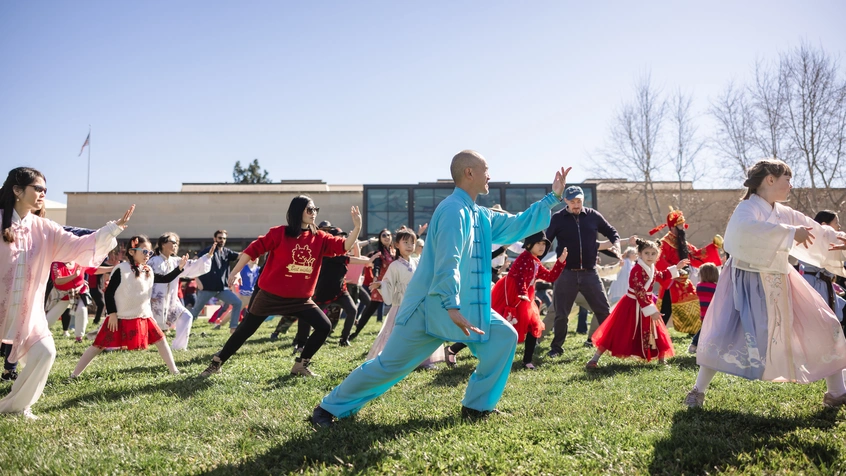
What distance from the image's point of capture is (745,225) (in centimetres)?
475

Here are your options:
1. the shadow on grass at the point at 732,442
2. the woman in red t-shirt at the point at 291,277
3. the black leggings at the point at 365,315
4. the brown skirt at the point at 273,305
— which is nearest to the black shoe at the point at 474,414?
the shadow on grass at the point at 732,442

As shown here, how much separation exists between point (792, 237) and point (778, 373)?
1.01 metres

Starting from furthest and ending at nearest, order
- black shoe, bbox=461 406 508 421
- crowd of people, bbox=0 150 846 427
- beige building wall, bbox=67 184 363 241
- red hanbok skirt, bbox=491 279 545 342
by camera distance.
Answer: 1. beige building wall, bbox=67 184 363 241
2. red hanbok skirt, bbox=491 279 545 342
3. black shoe, bbox=461 406 508 421
4. crowd of people, bbox=0 150 846 427

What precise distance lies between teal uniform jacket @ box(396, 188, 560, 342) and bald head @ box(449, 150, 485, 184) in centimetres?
12

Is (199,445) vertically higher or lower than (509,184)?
lower

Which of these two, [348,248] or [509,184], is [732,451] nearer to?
[348,248]

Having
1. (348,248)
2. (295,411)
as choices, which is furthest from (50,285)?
(295,411)

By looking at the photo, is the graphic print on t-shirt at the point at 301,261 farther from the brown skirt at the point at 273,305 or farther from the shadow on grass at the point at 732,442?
the shadow on grass at the point at 732,442

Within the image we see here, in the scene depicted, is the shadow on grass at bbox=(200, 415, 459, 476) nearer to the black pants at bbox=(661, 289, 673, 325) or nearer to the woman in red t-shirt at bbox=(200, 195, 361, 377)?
the woman in red t-shirt at bbox=(200, 195, 361, 377)

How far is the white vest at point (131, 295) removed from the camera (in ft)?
23.1

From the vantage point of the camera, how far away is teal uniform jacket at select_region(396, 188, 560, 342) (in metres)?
4.08

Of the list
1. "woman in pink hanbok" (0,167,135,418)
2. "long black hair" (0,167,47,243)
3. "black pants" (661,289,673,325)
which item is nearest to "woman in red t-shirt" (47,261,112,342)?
"woman in pink hanbok" (0,167,135,418)

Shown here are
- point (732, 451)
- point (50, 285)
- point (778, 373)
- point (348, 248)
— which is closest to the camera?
point (732, 451)

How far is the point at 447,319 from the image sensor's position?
4188 mm
